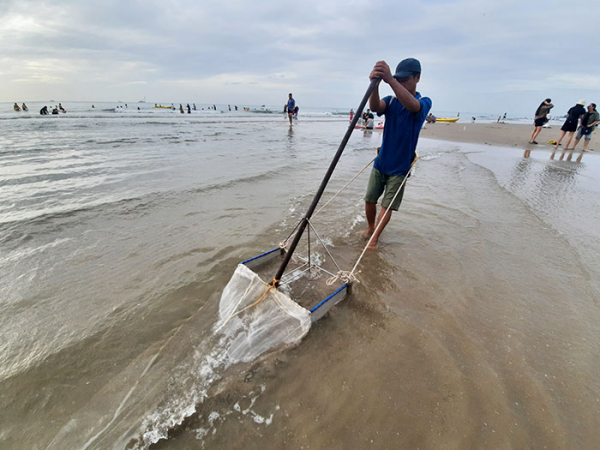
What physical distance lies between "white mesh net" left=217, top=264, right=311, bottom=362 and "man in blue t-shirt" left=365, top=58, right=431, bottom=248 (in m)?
1.79

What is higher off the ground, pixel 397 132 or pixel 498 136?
pixel 397 132

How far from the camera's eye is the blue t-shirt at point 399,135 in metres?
3.29

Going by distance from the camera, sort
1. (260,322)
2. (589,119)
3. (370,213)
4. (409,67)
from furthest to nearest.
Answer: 1. (589,119)
2. (370,213)
3. (409,67)
4. (260,322)

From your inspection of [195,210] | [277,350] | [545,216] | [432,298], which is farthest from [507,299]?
[195,210]

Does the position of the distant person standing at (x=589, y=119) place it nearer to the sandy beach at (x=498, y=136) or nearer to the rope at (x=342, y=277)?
the sandy beach at (x=498, y=136)

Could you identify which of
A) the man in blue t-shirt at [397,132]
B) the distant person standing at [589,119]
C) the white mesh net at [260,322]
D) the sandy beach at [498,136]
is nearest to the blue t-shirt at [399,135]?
the man in blue t-shirt at [397,132]

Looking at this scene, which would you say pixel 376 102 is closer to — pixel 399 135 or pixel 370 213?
pixel 399 135

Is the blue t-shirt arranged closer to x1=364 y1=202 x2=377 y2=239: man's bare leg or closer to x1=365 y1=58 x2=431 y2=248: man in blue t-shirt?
x1=365 y1=58 x2=431 y2=248: man in blue t-shirt

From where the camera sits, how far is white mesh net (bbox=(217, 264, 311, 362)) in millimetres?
2217

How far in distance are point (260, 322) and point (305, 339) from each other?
43 centimetres

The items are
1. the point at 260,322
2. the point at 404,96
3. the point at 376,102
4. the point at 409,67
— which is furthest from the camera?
the point at 376,102

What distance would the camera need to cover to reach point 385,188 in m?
3.90

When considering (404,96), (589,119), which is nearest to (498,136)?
(589,119)

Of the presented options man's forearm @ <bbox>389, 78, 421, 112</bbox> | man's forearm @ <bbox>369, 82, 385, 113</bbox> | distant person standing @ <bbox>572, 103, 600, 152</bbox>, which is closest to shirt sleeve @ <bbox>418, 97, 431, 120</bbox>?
man's forearm @ <bbox>389, 78, 421, 112</bbox>
